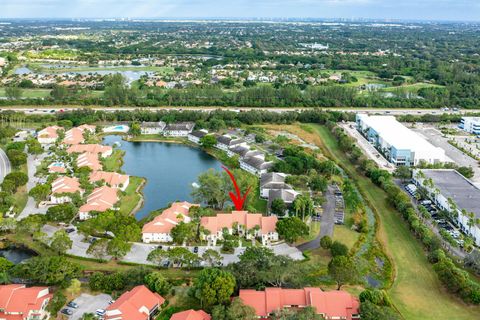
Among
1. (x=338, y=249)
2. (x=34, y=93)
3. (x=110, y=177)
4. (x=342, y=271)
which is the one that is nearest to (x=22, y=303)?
(x=342, y=271)

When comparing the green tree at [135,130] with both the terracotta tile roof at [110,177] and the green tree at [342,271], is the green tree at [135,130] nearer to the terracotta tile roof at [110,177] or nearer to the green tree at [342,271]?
the terracotta tile roof at [110,177]

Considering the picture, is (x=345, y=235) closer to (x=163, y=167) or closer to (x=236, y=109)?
(x=163, y=167)

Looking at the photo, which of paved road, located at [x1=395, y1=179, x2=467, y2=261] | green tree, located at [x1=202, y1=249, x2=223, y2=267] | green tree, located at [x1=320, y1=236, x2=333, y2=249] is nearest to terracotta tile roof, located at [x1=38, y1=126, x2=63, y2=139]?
green tree, located at [x1=202, y1=249, x2=223, y2=267]

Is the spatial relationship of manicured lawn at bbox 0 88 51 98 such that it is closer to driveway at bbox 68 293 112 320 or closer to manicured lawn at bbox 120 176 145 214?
manicured lawn at bbox 120 176 145 214

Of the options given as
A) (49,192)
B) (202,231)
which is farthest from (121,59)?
(202,231)

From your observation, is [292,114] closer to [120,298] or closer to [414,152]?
[414,152]

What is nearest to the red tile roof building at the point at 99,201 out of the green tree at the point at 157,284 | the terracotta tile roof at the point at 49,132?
the green tree at the point at 157,284
